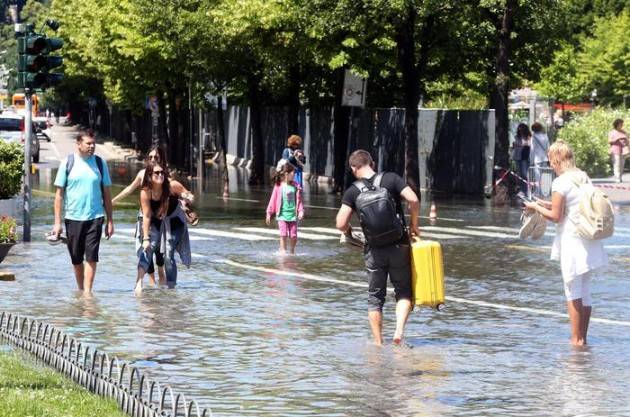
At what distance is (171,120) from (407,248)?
55473mm

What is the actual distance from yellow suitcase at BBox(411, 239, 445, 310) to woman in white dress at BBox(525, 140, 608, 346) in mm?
961

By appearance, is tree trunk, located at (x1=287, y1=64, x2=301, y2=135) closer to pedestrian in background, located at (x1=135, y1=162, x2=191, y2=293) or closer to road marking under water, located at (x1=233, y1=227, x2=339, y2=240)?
road marking under water, located at (x1=233, y1=227, x2=339, y2=240)

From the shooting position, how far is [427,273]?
13.5 metres

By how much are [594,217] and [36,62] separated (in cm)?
1304

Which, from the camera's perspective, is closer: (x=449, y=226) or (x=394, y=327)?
(x=394, y=327)

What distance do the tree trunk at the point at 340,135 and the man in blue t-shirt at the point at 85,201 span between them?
2686 centimetres

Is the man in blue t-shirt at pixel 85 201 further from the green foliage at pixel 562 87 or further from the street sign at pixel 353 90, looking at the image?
the green foliage at pixel 562 87

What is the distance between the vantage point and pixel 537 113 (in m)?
45.2

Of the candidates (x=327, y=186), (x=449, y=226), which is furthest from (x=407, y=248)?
(x=327, y=186)

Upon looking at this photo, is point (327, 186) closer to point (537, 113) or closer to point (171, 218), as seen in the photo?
point (537, 113)

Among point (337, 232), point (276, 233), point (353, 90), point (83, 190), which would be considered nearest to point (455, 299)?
point (83, 190)

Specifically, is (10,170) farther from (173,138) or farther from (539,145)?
(173,138)

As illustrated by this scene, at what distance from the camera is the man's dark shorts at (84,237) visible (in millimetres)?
17344

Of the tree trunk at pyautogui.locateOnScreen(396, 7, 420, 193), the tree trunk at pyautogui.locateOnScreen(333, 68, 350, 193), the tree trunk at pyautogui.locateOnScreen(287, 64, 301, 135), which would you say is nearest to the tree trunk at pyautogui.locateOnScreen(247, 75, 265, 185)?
the tree trunk at pyautogui.locateOnScreen(287, 64, 301, 135)
